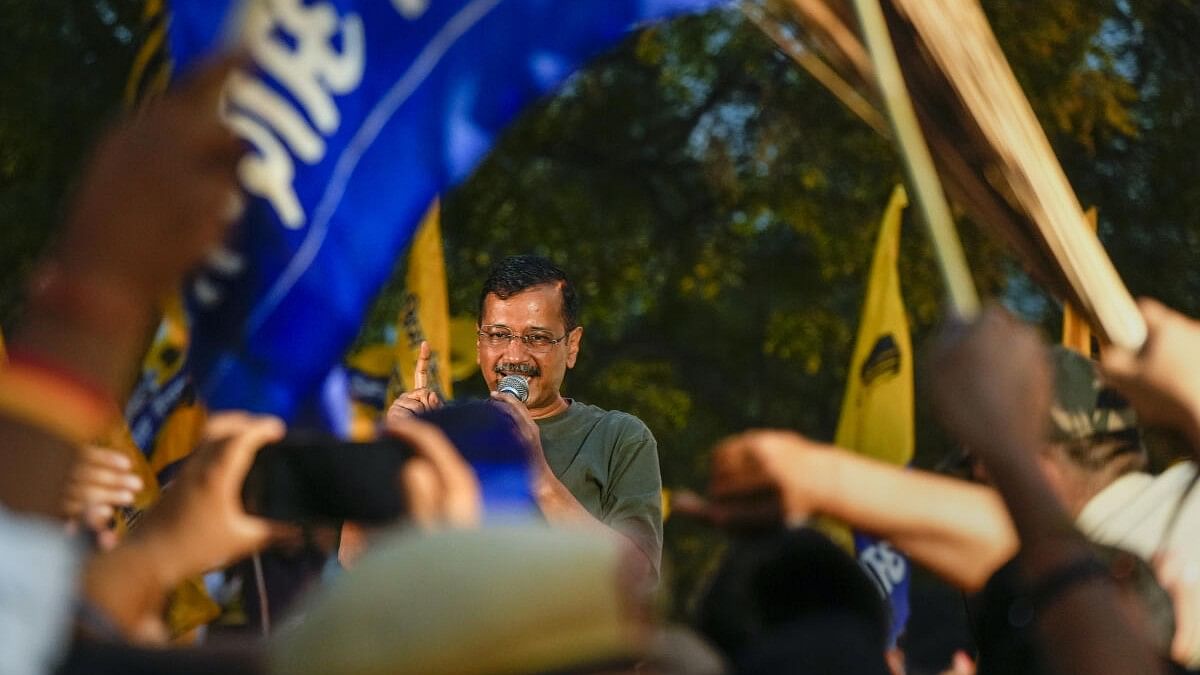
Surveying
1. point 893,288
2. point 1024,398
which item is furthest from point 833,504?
point 893,288

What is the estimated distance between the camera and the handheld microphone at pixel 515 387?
417 cm

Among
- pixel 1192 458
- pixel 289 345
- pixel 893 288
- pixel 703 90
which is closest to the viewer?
pixel 1192 458

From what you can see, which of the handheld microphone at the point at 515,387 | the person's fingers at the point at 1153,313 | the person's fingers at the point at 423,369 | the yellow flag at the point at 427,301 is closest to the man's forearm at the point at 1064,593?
the person's fingers at the point at 1153,313

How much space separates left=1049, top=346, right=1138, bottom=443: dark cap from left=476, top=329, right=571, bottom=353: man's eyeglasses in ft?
6.56

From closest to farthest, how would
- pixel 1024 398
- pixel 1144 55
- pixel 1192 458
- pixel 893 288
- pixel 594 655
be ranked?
1. pixel 594 655
2. pixel 1024 398
3. pixel 1192 458
4. pixel 893 288
5. pixel 1144 55

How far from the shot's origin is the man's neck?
13.9 ft

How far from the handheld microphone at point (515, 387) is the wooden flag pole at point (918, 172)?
2.07 m

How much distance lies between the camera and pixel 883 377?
6801 mm

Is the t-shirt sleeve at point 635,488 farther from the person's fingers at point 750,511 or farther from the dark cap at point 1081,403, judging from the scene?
the person's fingers at point 750,511

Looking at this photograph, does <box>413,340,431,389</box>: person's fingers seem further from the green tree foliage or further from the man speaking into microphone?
the green tree foliage

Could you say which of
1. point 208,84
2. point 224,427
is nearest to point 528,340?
point 224,427

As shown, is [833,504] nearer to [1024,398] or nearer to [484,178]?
[1024,398]

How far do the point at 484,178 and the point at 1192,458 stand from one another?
10.3 meters

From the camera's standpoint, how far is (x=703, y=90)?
45.0 ft
